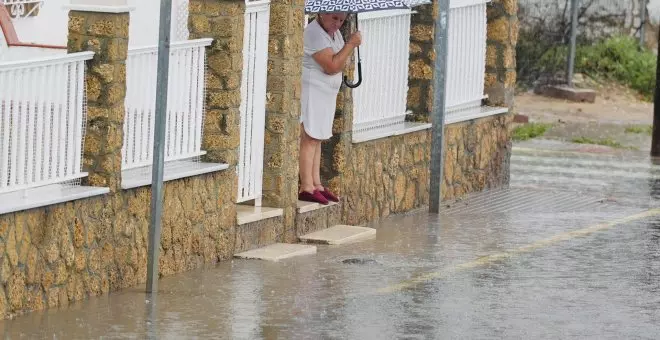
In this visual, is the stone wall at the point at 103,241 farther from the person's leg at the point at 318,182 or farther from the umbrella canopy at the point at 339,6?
the umbrella canopy at the point at 339,6

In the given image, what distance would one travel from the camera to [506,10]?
695 inches

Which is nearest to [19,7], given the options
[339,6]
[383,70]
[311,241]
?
[383,70]

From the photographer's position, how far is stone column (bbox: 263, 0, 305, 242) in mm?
13078

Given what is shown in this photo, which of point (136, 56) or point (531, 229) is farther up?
point (136, 56)

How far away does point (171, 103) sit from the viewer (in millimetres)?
11984

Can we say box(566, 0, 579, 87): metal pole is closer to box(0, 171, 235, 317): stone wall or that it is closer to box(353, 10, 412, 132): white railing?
box(353, 10, 412, 132): white railing

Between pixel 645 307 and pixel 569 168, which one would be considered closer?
pixel 645 307

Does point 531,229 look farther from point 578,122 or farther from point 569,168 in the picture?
point 578,122

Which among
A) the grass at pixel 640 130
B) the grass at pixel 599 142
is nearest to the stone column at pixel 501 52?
the grass at pixel 599 142

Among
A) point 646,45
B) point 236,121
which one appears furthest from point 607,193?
point 646,45

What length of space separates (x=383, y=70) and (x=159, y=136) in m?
4.99

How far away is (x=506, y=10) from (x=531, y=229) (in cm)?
357

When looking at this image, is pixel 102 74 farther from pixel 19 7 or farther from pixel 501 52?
pixel 501 52

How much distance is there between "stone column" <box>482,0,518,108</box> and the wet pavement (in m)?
2.01
